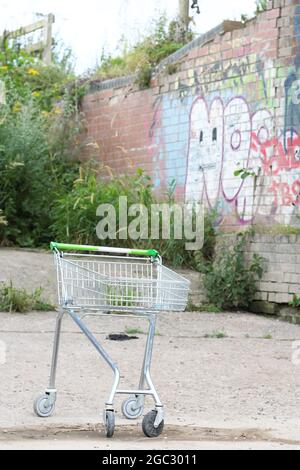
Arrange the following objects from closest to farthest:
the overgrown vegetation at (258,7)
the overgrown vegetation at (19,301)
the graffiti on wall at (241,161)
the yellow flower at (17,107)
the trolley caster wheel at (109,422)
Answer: the trolley caster wheel at (109,422) < the overgrown vegetation at (19,301) < the graffiti on wall at (241,161) < the overgrown vegetation at (258,7) < the yellow flower at (17,107)

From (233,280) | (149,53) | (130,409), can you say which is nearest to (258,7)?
(149,53)

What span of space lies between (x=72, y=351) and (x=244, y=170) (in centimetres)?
450

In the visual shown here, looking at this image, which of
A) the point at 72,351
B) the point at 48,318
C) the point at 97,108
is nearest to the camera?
the point at 72,351

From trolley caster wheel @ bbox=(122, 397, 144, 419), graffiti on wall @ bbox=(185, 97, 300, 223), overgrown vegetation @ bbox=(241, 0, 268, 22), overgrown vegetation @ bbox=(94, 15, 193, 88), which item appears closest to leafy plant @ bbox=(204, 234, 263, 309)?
graffiti on wall @ bbox=(185, 97, 300, 223)

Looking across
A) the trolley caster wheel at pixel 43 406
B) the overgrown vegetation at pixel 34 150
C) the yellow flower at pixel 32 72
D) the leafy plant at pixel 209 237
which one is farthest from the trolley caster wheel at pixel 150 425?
the yellow flower at pixel 32 72

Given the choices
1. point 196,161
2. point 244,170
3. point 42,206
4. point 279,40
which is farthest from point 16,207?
point 279,40

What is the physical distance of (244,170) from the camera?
1226cm

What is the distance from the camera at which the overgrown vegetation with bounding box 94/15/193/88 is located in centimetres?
1483

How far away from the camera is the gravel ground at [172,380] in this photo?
6016mm

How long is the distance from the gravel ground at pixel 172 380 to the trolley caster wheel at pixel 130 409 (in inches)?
3.0

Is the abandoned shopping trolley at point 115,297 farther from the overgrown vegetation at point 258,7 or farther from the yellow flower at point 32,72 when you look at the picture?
the yellow flower at point 32,72

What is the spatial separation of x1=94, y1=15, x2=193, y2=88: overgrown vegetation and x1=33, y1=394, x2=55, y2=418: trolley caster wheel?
29.7 feet

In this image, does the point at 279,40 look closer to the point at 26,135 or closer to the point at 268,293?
the point at 268,293

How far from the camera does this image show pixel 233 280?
447 inches
